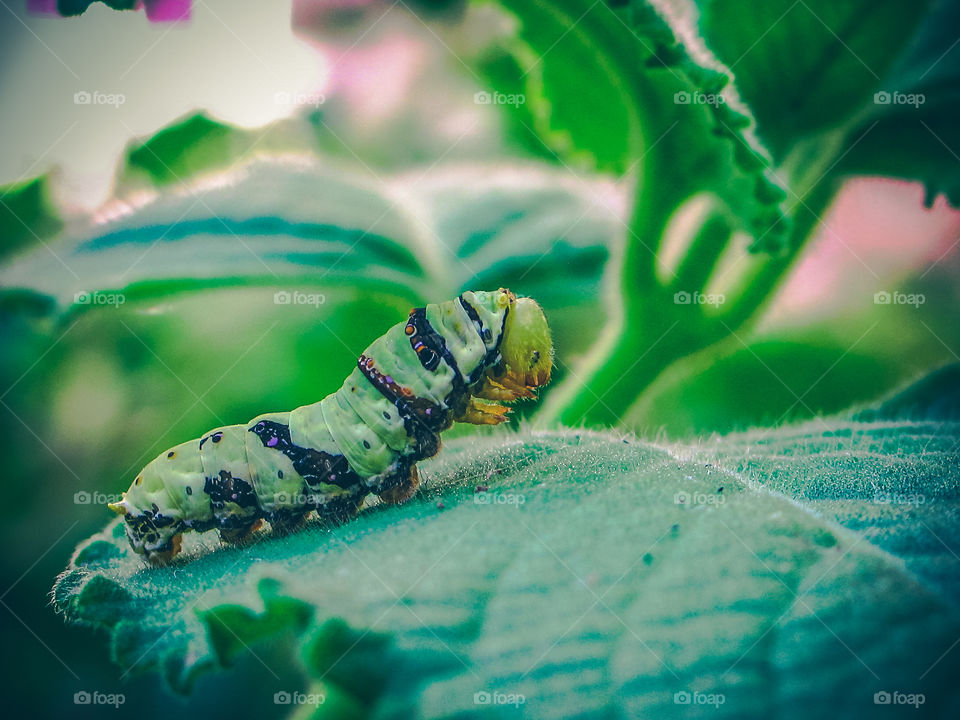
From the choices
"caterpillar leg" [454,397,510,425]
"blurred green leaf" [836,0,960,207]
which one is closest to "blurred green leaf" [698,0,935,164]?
"blurred green leaf" [836,0,960,207]

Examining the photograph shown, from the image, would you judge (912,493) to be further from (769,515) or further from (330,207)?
(330,207)

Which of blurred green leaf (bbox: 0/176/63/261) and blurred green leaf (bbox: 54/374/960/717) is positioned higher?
blurred green leaf (bbox: 0/176/63/261)

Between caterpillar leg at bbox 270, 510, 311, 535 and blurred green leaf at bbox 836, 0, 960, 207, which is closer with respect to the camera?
caterpillar leg at bbox 270, 510, 311, 535

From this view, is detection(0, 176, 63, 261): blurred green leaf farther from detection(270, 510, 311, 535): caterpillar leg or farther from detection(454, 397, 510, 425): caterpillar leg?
detection(454, 397, 510, 425): caterpillar leg

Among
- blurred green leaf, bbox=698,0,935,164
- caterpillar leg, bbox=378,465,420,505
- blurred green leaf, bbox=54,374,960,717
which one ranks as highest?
blurred green leaf, bbox=698,0,935,164

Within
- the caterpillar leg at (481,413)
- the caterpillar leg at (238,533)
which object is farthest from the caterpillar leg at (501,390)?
the caterpillar leg at (238,533)

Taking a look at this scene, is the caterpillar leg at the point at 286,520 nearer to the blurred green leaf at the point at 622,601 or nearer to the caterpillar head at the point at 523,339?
the blurred green leaf at the point at 622,601

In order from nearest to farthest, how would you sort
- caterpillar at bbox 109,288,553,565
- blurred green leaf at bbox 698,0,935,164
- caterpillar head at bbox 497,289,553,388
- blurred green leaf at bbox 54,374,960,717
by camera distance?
blurred green leaf at bbox 54,374,960,717 → caterpillar at bbox 109,288,553,565 → caterpillar head at bbox 497,289,553,388 → blurred green leaf at bbox 698,0,935,164
